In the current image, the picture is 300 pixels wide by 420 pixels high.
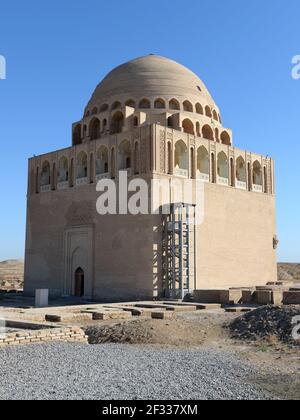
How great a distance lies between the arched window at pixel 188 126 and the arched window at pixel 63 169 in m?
6.42

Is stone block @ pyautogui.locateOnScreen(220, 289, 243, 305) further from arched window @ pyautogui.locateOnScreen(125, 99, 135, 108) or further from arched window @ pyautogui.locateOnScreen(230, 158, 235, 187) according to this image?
arched window @ pyautogui.locateOnScreen(125, 99, 135, 108)

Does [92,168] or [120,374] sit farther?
[92,168]

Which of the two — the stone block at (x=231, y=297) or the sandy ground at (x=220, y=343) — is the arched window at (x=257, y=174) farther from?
the sandy ground at (x=220, y=343)

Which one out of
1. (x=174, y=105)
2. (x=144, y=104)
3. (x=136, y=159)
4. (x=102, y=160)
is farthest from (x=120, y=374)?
(x=174, y=105)

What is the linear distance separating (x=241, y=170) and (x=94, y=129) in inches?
327

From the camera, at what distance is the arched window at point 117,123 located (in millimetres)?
25548

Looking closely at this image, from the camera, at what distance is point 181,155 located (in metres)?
23.6

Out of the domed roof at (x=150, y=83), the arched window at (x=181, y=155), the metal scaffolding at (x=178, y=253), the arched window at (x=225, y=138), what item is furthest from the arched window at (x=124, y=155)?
the arched window at (x=225, y=138)

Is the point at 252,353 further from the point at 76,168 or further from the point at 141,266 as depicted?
the point at 76,168

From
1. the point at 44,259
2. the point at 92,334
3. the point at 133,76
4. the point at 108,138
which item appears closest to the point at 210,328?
the point at 92,334

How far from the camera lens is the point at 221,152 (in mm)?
24969

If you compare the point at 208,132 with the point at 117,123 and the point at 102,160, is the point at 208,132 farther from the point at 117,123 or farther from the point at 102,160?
the point at 102,160

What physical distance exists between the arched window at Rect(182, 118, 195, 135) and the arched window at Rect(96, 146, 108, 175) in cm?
447
